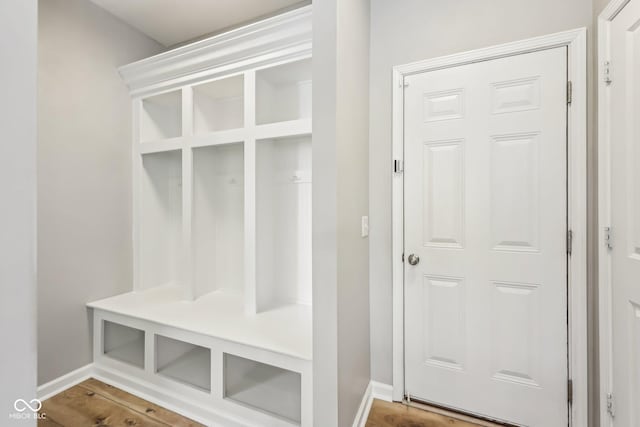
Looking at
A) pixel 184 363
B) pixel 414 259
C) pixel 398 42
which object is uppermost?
pixel 398 42

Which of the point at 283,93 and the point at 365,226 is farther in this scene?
the point at 283,93

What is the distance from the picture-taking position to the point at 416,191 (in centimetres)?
177

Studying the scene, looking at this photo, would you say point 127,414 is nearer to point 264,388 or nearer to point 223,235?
point 264,388

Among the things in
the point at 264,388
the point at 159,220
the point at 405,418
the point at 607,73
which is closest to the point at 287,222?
the point at 264,388

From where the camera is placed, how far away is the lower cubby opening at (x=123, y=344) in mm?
2109

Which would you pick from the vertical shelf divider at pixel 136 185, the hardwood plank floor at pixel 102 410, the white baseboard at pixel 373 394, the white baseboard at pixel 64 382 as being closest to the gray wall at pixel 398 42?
the white baseboard at pixel 373 394

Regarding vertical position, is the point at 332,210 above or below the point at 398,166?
below

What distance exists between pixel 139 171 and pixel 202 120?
694 mm

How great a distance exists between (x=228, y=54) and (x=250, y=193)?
978mm

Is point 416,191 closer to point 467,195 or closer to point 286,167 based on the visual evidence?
point 467,195

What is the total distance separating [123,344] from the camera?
90.7 inches

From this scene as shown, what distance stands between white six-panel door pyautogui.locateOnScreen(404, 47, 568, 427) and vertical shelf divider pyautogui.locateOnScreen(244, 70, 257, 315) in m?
1.02

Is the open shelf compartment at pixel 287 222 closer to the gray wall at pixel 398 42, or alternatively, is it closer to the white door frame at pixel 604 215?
the gray wall at pixel 398 42

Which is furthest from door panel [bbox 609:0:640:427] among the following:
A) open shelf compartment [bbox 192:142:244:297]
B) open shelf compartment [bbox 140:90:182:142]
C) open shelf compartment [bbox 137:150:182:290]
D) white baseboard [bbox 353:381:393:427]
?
open shelf compartment [bbox 137:150:182:290]
